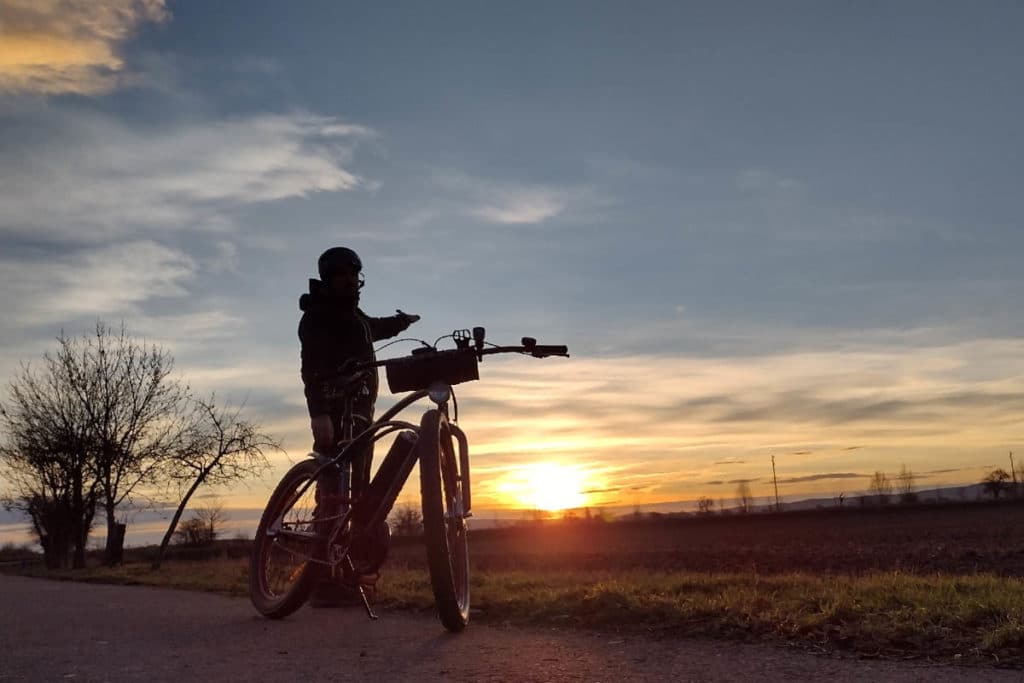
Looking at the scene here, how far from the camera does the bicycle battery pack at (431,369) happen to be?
5504 mm

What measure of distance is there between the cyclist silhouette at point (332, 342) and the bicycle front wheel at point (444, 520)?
37.3 inches

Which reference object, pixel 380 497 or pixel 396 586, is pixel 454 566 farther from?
pixel 396 586

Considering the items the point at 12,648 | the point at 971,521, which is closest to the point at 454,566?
the point at 12,648

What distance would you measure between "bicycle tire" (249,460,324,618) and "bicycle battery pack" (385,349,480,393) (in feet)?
3.63

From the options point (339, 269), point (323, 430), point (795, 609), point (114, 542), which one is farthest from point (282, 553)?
point (114, 542)

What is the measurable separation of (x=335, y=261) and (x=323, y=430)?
4.16 feet

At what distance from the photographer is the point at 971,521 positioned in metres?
55.6

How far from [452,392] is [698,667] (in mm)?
2322

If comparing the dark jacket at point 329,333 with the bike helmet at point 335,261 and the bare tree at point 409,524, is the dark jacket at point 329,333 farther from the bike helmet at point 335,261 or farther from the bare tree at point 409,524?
the bare tree at point 409,524

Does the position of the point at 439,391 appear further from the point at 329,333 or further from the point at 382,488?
the point at 329,333

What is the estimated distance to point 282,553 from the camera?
6348 mm

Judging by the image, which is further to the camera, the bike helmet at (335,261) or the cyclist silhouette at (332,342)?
the bike helmet at (335,261)

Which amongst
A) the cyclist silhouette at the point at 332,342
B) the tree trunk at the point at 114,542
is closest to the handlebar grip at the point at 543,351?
the cyclist silhouette at the point at 332,342

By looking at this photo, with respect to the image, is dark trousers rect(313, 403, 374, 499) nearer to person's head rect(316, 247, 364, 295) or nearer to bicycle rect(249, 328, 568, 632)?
bicycle rect(249, 328, 568, 632)
